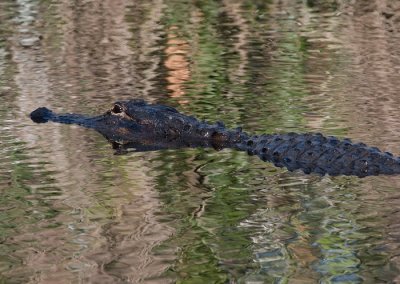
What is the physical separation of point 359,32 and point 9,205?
7577 millimetres

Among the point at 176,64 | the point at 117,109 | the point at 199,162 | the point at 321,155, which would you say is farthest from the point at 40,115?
the point at 176,64

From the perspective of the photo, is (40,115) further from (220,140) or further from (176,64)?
(176,64)

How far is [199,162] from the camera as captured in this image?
6953 mm

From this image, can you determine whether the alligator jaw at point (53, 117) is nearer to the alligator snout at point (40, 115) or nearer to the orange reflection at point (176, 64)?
the alligator snout at point (40, 115)

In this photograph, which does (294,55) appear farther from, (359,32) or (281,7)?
(281,7)

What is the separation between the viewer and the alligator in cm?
646

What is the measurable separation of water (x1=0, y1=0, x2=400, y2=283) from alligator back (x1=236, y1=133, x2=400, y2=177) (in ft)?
0.45

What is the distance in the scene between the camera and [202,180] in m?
6.37

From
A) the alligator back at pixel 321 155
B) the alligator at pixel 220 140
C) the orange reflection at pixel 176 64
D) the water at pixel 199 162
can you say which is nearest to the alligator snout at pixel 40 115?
the alligator at pixel 220 140

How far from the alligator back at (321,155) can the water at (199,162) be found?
0.45ft

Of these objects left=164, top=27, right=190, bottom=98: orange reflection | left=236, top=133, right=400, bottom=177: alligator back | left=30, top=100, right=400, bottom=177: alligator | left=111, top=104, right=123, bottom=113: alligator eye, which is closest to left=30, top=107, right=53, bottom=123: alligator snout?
left=30, top=100, right=400, bottom=177: alligator

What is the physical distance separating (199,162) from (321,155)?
864mm

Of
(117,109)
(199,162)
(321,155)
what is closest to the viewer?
(321,155)

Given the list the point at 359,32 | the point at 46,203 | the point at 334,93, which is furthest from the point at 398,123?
the point at 359,32
